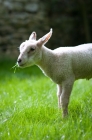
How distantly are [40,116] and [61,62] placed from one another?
2.26ft

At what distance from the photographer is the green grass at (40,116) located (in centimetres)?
348

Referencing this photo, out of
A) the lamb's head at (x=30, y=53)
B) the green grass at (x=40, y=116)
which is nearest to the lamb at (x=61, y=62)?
the lamb's head at (x=30, y=53)

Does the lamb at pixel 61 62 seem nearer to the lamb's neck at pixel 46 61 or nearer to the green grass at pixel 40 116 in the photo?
the lamb's neck at pixel 46 61

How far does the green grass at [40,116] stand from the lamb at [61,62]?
0.24 m

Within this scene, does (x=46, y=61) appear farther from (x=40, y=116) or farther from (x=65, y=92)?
(x=40, y=116)

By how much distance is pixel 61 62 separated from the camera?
4176mm

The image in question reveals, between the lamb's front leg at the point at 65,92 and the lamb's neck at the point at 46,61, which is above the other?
the lamb's neck at the point at 46,61

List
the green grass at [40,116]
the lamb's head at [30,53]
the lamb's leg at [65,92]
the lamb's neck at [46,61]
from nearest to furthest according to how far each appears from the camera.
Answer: the green grass at [40,116]
the lamb's head at [30,53]
the lamb's leg at [65,92]
the lamb's neck at [46,61]

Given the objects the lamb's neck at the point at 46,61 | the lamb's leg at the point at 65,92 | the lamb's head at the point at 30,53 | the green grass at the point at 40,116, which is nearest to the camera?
the green grass at the point at 40,116

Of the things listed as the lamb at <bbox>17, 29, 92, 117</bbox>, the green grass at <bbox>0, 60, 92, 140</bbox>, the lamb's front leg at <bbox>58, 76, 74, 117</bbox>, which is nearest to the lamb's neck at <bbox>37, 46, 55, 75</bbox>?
the lamb at <bbox>17, 29, 92, 117</bbox>

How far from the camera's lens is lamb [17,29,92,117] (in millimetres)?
4031

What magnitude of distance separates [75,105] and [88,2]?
7067 mm

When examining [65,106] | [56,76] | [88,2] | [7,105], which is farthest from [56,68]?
[88,2]

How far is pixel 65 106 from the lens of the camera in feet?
13.6
